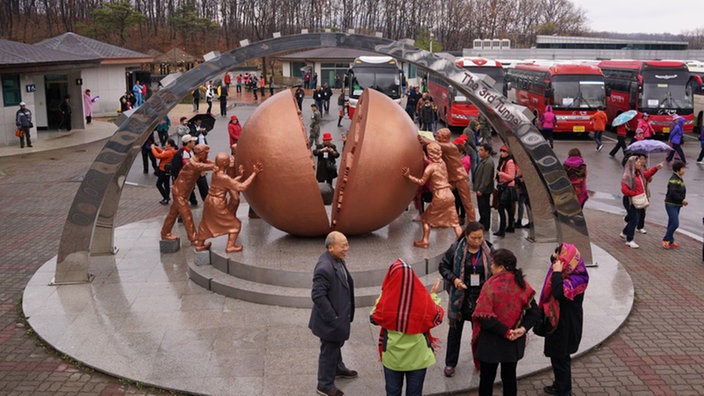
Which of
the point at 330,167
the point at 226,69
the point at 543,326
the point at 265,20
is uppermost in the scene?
the point at 265,20

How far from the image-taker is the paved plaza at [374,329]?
24.7 feet

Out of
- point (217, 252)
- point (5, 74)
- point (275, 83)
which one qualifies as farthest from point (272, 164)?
point (275, 83)

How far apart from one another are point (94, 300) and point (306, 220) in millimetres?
3195

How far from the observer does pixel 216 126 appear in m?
33.4

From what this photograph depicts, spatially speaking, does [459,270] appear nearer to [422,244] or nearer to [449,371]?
[449,371]

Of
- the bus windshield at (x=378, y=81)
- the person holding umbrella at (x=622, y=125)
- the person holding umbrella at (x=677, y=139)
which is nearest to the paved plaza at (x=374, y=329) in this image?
the person holding umbrella at (x=622, y=125)

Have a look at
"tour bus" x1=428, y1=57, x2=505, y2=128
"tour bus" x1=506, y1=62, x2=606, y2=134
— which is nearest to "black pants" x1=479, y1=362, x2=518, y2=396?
"tour bus" x1=428, y1=57, x2=505, y2=128

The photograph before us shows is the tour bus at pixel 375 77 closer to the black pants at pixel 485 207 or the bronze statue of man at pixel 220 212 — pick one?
the black pants at pixel 485 207

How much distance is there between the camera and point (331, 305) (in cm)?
671

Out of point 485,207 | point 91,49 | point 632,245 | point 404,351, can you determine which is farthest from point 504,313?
point 91,49

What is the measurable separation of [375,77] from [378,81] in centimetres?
23

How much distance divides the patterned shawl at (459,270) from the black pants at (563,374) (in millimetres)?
1056

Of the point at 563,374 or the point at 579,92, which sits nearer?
the point at 563,374

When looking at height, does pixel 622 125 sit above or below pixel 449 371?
above
